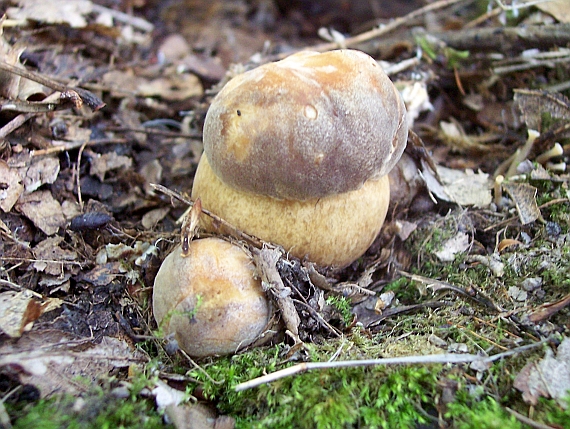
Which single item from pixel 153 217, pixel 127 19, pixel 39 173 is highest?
pixel 127 19

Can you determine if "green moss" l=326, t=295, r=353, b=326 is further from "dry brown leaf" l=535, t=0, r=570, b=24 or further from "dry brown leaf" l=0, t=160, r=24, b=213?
"dry brown leaf" l=535, t=0, r=570, b=24

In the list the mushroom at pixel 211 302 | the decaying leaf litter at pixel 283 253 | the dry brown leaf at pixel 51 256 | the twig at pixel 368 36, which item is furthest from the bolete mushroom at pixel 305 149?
the twig at pixel 368 36

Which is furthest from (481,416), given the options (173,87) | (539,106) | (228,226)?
(173,87)

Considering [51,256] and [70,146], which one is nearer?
[51,256]

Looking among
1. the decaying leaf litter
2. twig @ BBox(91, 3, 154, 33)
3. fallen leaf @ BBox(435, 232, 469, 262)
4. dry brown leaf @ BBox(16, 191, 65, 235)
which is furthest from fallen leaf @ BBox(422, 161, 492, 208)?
twig @ BBox(91, 3, 154, 33)

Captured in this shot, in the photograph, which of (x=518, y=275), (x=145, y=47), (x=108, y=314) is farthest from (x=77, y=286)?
(x=145, y=47)

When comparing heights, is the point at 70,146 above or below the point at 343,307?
above

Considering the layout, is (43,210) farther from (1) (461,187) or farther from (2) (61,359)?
(1) (461,187)
